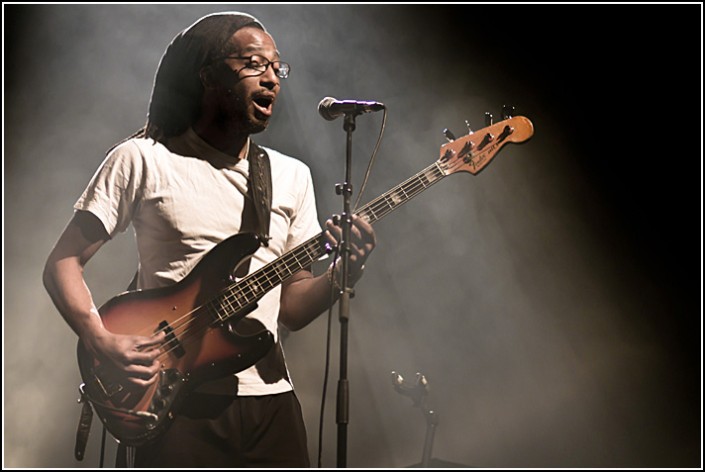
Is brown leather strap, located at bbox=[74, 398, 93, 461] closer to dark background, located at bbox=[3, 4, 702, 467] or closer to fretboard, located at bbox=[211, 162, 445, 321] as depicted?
fretboard, located at bbox=[211, 162, 445, 321]

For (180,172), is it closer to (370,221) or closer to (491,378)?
(370,221)

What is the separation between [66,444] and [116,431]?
1.48m

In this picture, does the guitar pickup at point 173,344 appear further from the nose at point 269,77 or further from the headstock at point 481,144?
the headstock at point 481,144

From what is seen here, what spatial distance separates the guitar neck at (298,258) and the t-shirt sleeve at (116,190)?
14.9 inches

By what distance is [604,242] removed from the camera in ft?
10.5

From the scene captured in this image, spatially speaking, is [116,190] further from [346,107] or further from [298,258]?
[346,107]

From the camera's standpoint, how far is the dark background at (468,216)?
312 cm

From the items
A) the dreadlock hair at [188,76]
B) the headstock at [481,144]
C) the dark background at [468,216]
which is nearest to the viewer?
the dreadlock hair at [188,76]

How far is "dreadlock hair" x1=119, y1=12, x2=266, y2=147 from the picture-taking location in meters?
2.26

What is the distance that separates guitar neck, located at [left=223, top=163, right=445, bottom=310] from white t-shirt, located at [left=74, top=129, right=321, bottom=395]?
1.9 inches

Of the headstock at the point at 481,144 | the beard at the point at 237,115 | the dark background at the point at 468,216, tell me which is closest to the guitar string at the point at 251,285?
the headstock at the point at 481,144

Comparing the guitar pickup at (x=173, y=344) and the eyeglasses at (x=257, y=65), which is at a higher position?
the eyeglasses at (x=257, y=65)

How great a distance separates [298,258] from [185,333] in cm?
39

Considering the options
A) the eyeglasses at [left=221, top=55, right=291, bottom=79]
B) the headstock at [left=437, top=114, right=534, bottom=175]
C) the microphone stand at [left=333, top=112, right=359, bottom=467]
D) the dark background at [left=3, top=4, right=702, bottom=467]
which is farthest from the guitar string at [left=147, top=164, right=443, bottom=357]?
the dark background at [left=3, top=4, right=702, bottom=467]
